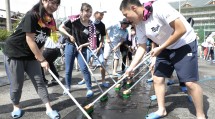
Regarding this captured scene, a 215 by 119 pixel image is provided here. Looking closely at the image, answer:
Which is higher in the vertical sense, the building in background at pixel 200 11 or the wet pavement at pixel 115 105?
the building in background at pixel 200 11

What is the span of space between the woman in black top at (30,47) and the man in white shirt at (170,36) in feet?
3.36

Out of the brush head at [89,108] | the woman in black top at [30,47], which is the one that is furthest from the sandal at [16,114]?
the brush head at [89,108]

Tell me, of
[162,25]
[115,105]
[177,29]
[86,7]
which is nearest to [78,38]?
[86,7]

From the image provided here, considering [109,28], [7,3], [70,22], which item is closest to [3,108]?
[70,22]

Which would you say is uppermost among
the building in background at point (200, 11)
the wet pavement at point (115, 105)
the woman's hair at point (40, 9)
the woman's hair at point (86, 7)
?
the building in background at point (200, 11)

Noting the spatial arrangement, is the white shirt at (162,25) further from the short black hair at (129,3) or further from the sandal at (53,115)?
the sandal at (53,115)

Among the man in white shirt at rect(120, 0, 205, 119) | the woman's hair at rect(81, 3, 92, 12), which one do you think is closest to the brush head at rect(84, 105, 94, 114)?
the man in white shirt at rect(120, 0, 205, 119)

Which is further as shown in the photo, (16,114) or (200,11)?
(200,11)

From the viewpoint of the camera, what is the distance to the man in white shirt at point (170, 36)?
3.12 metres

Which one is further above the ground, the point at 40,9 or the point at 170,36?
the point at 40,9

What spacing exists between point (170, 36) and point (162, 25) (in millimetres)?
193

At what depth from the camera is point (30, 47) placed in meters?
3.34

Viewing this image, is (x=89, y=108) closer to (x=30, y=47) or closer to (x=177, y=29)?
(x=30, y=47)

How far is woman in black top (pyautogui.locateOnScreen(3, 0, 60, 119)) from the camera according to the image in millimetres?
3301
